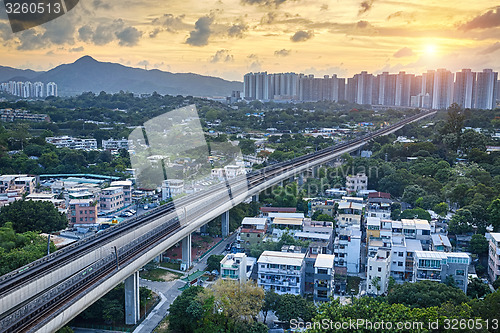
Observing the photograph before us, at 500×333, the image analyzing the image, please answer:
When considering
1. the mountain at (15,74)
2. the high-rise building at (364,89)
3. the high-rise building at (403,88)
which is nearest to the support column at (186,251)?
the high-rise building at (403,88)

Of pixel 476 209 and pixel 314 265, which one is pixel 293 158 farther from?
pixel 314 265

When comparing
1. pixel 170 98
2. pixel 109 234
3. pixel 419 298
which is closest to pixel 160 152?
pixel 109 234

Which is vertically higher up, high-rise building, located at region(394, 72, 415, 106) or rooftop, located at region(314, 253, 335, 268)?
high-rise building, located at region(394, 72, 415, 106)

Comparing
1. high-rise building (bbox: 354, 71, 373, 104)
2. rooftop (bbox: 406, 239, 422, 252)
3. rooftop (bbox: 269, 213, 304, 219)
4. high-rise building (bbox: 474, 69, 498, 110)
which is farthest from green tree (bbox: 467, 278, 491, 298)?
high-rise building (bbox: 354, 71, 373, 104)

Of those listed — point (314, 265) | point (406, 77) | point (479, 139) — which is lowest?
point (314, 265)

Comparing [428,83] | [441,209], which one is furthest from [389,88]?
[441,209]

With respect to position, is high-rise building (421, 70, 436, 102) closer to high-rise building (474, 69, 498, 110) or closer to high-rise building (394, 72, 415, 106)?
high-rise building (394, 72, 415, 106)

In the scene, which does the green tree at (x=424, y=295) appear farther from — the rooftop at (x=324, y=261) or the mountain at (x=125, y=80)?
the mountain at (x=125, y=80)
